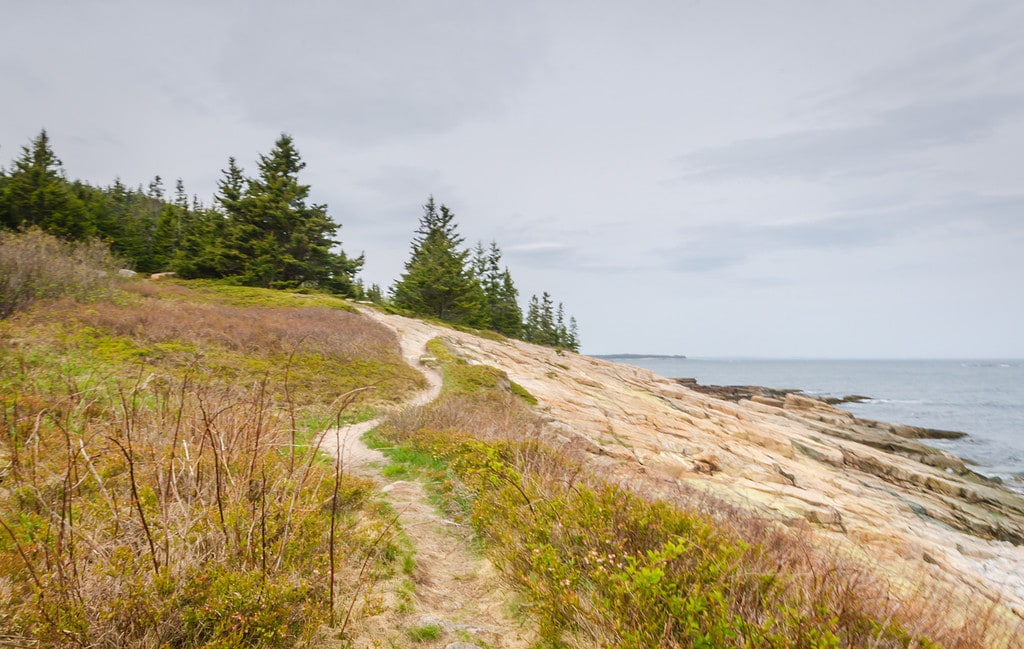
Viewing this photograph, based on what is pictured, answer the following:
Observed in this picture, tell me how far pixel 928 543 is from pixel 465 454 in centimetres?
1093

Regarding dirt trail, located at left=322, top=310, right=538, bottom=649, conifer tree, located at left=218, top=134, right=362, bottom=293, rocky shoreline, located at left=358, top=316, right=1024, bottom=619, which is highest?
conifer tree, located at left=218, top=134, right=362, bottom=293

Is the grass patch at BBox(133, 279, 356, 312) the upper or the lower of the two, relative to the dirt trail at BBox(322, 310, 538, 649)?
upper

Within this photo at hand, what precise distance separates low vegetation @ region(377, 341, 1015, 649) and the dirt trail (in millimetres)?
272

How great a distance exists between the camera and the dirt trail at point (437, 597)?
346 centimetres

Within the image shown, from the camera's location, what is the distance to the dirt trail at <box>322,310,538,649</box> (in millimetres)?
3459

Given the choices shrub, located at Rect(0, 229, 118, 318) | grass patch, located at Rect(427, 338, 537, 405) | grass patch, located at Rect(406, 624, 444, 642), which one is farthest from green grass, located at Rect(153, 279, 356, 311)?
grass patch, located at Rect(406, 624, 444, 642)

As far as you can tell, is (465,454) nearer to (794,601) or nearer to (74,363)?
(794,601)

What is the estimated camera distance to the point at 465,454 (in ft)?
24.3

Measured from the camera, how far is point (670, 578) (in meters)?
3.49

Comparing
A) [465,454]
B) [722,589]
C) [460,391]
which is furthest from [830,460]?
[722,589]

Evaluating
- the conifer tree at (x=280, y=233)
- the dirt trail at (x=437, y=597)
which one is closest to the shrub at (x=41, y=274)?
the dirt trail at (x=437, y=597)

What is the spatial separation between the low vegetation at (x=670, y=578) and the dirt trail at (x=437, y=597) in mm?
272

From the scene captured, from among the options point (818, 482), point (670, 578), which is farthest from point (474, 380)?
point (670, 578)

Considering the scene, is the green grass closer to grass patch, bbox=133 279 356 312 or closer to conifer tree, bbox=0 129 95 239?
grass patch, bbox=133 279 356 312
